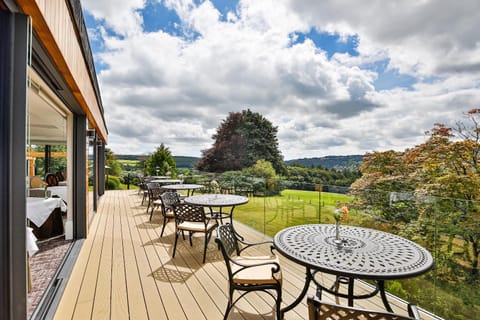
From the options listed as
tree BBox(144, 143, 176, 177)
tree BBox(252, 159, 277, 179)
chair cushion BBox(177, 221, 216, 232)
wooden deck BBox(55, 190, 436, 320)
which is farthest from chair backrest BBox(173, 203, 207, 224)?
tree BBox(252, 159, 277, 179)

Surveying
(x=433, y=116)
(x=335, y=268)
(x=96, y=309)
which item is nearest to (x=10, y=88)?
(x=96, y=309)

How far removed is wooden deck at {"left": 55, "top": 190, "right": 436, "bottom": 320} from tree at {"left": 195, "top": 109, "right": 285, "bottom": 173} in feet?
53.7

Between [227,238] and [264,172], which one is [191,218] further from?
[264,172]

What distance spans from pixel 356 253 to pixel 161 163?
12.5 meters

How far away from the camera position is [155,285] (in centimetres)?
295

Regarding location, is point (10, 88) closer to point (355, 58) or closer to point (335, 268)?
point (335, 268)

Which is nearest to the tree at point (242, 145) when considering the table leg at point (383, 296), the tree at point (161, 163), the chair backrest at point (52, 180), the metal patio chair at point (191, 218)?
the tree at point (161, 163)

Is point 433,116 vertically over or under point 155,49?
under

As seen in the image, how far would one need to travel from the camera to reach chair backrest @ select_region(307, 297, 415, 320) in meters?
1.11

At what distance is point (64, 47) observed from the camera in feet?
7.16

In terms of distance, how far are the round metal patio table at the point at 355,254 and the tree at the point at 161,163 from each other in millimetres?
11490

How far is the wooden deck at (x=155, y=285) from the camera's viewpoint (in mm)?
2412

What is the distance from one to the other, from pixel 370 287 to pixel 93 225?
563 cm

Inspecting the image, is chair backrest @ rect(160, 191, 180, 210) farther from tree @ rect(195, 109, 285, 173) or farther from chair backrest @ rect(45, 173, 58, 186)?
tree @ rect(195, 109, 285, 173)
